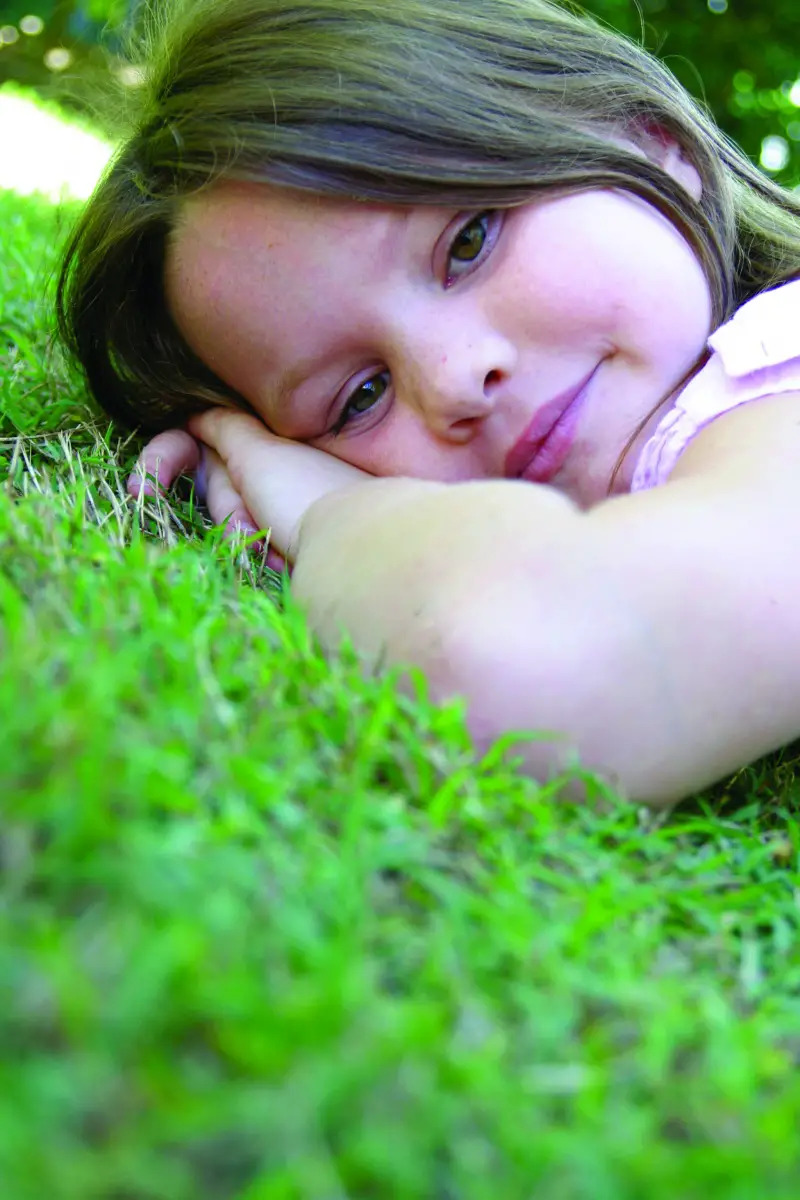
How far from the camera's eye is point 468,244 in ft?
4.08

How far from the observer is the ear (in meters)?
1.43

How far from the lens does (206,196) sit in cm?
133

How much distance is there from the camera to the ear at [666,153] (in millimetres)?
1430

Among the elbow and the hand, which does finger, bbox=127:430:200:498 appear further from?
the elbow

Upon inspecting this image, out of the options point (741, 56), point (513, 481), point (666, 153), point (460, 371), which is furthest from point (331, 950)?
point (741, 56)

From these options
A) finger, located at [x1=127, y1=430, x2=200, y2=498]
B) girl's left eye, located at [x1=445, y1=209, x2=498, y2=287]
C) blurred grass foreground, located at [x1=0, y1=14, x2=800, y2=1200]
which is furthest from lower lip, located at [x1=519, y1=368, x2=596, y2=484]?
blurred grass foreground, located at [x1=0, y1=14, x2=800, y2=1200]

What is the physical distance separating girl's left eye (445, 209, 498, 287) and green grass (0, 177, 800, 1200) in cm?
66

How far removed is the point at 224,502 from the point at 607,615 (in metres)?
0.69

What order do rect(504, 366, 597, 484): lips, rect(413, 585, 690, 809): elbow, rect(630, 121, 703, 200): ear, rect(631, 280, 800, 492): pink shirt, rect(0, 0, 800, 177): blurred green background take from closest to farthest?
rect(413, 585, 690, 809): elbow
rect(631, 280, 800, 492): pink shirt
rect(504, 366, 597, 484): lips
rect(630, 121, 703, 200): ear
rect(0, 0, 800, 177): blurred green background

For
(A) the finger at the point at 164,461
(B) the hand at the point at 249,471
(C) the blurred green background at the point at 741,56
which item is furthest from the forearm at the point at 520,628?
(C) the blurred green background at the point at 741,56

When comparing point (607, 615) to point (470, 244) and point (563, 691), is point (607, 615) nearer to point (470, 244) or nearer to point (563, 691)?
point (563, 691)

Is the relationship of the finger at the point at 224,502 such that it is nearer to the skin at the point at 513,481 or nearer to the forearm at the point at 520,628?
the skin at the point at 513,481

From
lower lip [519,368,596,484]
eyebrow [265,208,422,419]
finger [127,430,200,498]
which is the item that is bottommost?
lower lip [519,368,596,484]

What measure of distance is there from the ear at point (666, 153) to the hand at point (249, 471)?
592 millimetres
